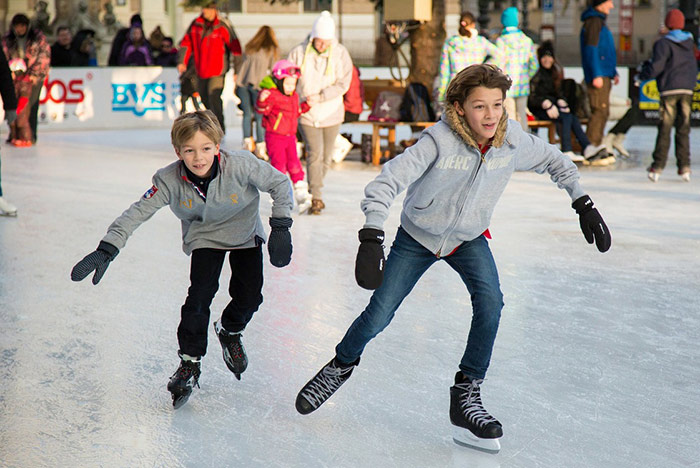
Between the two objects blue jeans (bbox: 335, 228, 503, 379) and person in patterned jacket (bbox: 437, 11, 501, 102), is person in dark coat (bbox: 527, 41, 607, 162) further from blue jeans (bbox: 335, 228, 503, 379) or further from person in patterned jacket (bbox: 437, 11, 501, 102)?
blue jeans (bbox: 335, 228, 503, 379)

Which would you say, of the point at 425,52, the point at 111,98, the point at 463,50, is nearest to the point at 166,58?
the point at 111,98

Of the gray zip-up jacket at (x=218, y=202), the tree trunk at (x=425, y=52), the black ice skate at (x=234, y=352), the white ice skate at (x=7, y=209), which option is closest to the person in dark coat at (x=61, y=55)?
the tree trunk at (x=425, y=52)

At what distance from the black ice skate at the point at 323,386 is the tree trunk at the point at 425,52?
958cm

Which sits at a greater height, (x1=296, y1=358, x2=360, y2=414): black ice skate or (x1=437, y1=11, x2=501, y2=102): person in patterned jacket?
(x1=437, y1=11, x2=501, y2=102): person in patterned jacket

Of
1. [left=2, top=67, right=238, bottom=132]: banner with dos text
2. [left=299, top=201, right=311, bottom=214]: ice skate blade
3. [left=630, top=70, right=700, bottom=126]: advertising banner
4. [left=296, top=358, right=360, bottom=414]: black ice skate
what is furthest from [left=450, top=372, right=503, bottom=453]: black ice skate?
[left=2, top=67, right=238, bottom=132]: banner with dos text

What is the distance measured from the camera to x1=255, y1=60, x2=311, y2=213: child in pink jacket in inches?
265

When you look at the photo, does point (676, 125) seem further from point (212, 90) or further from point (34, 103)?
point (34, 103)

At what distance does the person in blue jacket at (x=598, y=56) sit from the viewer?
33.6 feet

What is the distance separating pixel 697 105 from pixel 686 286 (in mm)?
10229

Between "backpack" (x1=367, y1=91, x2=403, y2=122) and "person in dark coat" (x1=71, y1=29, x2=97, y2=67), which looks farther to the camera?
"person in dark coat" (x1=71, y1=29, x2=97, y2=67)

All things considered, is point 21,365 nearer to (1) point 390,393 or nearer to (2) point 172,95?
(1) point 390,393

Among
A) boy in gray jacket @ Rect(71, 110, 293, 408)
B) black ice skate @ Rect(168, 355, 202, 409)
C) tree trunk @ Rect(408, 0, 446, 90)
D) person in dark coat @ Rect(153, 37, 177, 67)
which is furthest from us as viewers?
person in dark coat @ Rect(153, 37, 177, 67)

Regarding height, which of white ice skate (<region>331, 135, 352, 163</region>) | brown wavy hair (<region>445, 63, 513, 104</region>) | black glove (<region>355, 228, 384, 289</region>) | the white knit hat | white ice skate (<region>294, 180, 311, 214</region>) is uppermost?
the white knit hat

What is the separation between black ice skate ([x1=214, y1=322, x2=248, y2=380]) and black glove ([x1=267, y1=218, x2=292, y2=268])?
449 mm
